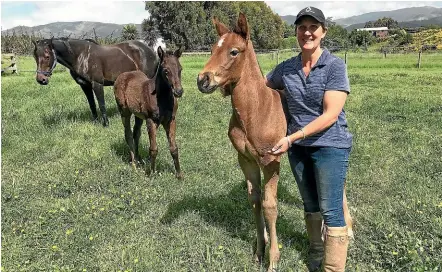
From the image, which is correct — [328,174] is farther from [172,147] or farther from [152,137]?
[152,137]

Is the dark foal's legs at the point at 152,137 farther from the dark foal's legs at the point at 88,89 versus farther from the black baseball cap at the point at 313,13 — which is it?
the dark foal's legs at the point at 88,89

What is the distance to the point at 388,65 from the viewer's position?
23.9 meters

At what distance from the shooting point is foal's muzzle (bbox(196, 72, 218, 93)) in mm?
2549

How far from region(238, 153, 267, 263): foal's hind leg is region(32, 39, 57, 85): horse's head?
6305 millimetres

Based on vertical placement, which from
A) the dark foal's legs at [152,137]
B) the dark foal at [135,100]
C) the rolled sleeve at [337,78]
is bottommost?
the dark foal's legs at [152,137]

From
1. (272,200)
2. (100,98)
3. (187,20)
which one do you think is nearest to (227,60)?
(272,200)

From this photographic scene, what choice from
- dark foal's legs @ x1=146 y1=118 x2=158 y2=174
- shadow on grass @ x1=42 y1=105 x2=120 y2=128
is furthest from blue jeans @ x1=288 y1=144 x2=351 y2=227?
shadow on grass @ x1=42 y1=105 x2=120 y2=128

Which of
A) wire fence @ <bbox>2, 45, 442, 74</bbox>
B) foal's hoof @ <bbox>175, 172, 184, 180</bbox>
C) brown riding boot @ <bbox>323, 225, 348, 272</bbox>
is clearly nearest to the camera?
brown riding boot @ <bbox>323, 225, 348, 272</bbox>

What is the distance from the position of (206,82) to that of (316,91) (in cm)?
77

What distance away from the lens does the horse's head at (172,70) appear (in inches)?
202

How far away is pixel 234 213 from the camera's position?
14.2ft

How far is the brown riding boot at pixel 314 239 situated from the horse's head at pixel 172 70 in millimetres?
2668

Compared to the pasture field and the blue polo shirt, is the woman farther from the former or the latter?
the pasture field

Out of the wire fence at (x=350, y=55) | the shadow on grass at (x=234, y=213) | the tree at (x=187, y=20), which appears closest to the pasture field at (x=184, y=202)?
the shadow on grass at (x=234, y=213)
